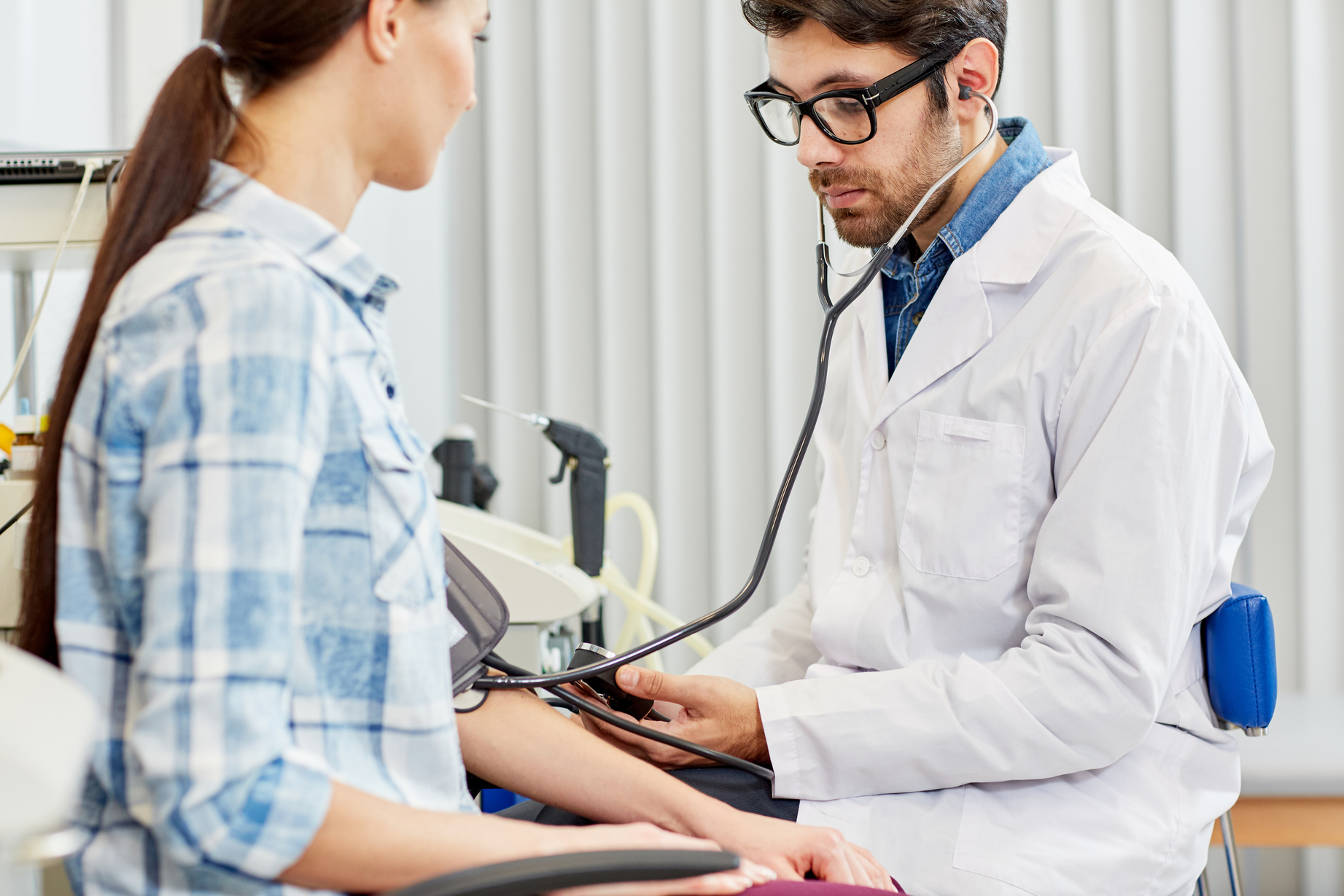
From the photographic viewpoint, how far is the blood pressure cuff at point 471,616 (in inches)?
34.4

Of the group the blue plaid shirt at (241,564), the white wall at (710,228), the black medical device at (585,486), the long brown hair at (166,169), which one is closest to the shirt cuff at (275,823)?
the blue plaid shirt at (241,564)

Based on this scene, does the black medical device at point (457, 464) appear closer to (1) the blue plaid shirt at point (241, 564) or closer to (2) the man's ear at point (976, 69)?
(2) the man's ear at point (976, 69)

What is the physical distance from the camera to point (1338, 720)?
1.69 meters

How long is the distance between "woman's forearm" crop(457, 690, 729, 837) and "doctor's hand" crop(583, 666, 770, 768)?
93 millimetres

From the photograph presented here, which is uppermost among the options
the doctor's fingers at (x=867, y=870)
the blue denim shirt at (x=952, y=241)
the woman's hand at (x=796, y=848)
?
the blue denim shirt at (x=952, y=241)

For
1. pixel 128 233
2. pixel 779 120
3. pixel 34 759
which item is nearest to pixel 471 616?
pixel 128 233

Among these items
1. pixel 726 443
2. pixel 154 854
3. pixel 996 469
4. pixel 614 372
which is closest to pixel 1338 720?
pixel 996 469

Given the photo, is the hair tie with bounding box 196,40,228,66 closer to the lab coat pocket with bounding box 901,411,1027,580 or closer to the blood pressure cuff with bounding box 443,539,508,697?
the blood pressure cuff with bounding box 443,539,508,697

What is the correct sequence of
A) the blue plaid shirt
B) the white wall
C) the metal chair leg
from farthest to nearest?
the white wall
the metal chair leg
the blue plaid shirt

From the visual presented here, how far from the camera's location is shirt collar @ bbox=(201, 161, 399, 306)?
2.23 ft

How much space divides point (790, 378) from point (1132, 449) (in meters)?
1.30

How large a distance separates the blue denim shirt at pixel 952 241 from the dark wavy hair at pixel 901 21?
0.36 ft

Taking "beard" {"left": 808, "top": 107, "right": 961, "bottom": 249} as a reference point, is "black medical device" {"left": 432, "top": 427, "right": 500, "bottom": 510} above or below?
Result: below

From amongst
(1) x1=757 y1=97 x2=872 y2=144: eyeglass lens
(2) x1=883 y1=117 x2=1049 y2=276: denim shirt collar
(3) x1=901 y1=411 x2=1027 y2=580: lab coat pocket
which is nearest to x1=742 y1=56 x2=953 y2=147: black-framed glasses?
(1) x1=757 y1=97 x2=872 y2=144: eyeglass lens
